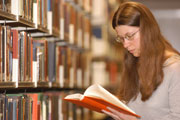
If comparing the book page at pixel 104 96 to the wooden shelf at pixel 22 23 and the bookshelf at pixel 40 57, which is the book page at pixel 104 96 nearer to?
the bookshelf at pixel 40 57

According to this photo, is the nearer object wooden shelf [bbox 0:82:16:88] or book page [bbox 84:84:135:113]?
book page [bbox 84:84:135:113]

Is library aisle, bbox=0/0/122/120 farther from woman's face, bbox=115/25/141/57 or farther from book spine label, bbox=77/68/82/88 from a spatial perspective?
woman's face, bbox=115/25/141/57

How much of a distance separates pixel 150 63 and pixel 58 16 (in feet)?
4.36

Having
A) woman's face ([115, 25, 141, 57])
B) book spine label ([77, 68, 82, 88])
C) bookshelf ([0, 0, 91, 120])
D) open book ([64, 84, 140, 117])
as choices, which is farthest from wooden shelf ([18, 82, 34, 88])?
book spine label ([77, 68, 82, 88])

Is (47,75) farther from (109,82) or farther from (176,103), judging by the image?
(109,82)

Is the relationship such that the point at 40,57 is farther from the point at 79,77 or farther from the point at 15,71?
the point at 79,77

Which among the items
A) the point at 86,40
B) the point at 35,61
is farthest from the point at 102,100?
the point at 86,40

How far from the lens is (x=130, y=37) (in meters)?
1.81

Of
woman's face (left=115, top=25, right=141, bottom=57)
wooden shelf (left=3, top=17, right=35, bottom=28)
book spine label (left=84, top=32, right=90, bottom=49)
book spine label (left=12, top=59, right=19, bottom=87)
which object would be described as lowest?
book spine label (left=12, top=59, right=19, bottom=87)

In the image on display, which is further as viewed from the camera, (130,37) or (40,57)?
(40,57)

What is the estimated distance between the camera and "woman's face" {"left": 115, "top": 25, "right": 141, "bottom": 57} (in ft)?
5.87

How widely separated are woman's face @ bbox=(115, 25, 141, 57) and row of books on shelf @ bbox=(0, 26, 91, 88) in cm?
60

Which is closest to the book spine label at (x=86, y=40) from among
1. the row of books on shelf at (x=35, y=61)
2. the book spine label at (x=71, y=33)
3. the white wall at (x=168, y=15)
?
the row of books on shelf at (x=35, y=61)

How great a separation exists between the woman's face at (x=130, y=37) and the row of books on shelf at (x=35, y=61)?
0.60 metres
